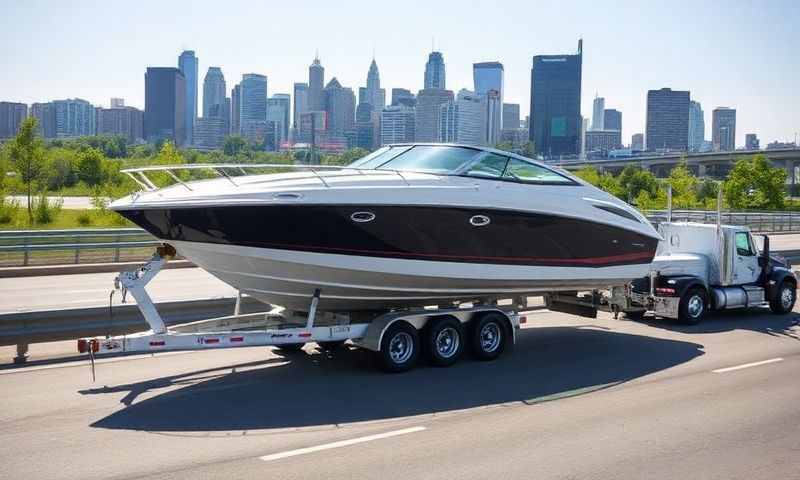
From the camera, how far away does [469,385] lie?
1052 centimetres

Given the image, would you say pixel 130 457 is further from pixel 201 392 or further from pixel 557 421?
pixel 557 421

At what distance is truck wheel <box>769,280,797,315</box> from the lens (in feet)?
56.2

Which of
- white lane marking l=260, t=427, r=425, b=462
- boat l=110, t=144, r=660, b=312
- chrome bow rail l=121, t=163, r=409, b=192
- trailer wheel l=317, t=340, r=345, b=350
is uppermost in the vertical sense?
chrome bow rail l=121, t=163, r=409, b=192

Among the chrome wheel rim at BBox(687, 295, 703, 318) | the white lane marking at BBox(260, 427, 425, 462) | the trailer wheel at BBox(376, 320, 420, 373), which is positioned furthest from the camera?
the chrome wheel rim at BBox(687, 295, 703, 318)

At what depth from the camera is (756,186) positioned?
74438 millimetres

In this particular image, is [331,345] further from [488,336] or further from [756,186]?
[756,186]

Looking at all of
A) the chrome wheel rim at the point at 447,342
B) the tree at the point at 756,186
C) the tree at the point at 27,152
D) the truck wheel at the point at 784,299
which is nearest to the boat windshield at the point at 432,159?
the chrome wheel rim at the point at 447,342

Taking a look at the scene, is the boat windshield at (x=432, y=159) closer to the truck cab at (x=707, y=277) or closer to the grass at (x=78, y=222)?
the truck cab at (x=707, y=277)

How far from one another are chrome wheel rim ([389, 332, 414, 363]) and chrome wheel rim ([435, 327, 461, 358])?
43 cm

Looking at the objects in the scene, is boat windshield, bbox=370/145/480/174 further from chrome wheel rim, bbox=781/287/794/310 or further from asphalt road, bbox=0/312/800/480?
chrome wheel rim, bbox=781/287/794/310

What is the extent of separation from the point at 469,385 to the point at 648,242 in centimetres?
522

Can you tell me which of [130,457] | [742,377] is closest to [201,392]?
[130,457]

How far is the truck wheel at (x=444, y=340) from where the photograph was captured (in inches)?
444

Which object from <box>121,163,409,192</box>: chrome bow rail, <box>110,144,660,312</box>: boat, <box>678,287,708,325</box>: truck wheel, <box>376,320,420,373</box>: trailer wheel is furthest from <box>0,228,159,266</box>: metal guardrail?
<box>678,287,708,325</box>: truck wheel
